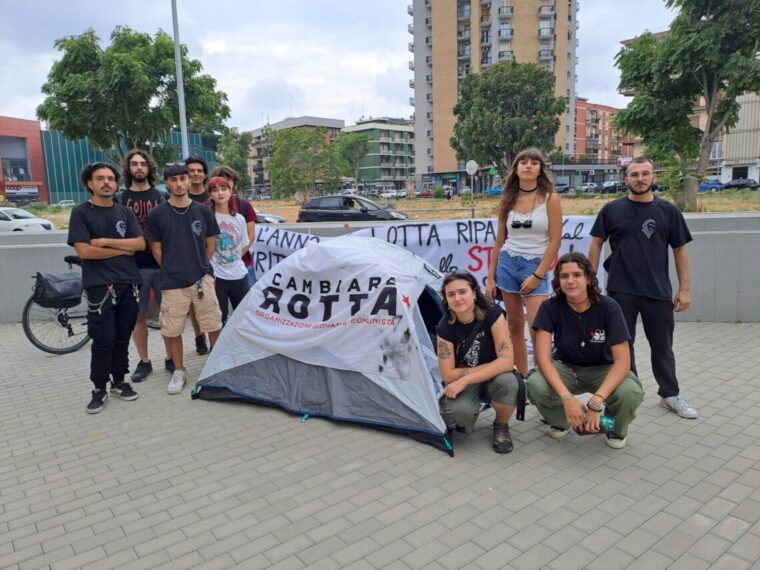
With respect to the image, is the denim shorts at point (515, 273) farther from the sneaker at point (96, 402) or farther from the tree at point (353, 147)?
the tree at point (353, 147)

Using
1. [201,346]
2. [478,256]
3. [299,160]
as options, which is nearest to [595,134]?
[299,160]

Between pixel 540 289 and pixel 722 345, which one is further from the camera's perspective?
pixel 722 345

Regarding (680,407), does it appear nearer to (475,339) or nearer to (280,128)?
(475,339)

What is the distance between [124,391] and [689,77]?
1523 cm

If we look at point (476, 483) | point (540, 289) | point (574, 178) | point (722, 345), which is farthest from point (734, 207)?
point (574, 178)

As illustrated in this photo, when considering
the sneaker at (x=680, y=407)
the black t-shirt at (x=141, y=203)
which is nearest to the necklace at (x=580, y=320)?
the sneaker at (x=680, y=407)

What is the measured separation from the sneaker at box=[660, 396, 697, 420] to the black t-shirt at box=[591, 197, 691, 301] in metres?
0.80

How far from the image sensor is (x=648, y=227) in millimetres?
4082

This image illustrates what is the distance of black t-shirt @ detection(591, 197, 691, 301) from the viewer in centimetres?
407

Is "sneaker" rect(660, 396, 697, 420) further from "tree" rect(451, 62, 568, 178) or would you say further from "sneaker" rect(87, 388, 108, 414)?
"tree" rect(451, 62, 568, 178)

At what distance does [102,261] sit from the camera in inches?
181

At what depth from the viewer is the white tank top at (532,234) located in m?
4.23

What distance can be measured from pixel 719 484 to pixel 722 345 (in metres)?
3.16

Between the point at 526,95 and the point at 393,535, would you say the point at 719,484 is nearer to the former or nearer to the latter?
the point at 393,535
